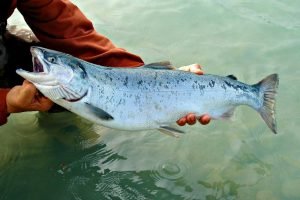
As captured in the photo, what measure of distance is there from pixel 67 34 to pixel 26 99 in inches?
36.2

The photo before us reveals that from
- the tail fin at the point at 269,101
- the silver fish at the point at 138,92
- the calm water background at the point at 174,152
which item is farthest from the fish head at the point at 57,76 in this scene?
the tail fin at the point at 269,101

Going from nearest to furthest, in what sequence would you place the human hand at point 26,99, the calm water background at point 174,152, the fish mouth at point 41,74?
the fish mouth at point 41,74
the human hand at point 26,99
the calm water background at point 174,152

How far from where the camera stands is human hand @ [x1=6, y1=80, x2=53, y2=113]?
2977mm

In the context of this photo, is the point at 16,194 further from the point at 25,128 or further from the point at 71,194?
the point at 25,128

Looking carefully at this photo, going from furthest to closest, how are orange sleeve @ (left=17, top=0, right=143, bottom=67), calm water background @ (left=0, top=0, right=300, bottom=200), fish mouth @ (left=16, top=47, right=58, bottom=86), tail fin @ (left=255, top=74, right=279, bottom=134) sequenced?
orange sleeve @ (left=17, top=0, right=143, bottom=67), calm water background @ (left=0, top=0, right=300, bottom=200), tail fin @ (left=255, top=74, right=279, bottom=134), fish mouth @ (left=16, top=47, right=58, bottom=86)

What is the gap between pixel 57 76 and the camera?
2758mm

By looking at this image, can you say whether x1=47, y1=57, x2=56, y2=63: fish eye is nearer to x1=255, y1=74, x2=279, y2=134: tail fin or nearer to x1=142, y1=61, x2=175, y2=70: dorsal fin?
x1=142, y1=61, x2=175, y2=70: dorsal fin

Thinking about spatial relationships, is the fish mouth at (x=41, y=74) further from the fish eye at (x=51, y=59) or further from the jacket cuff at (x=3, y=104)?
the jacket cuff at (x=3, y=104)

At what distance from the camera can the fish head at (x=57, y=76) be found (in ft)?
8.99

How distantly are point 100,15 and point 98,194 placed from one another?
2.93 m

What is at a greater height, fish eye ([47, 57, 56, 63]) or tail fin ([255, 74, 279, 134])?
fish eye ([47, 57, 56, 63])

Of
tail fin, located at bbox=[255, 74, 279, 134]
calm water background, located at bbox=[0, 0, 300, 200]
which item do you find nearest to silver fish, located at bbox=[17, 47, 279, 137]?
tail fin, located at bbox=[255, 74, 279, 134]

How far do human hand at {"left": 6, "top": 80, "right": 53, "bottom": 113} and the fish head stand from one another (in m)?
0.21

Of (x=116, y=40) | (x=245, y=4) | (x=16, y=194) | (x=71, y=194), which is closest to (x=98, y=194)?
(x=71, y=194)
